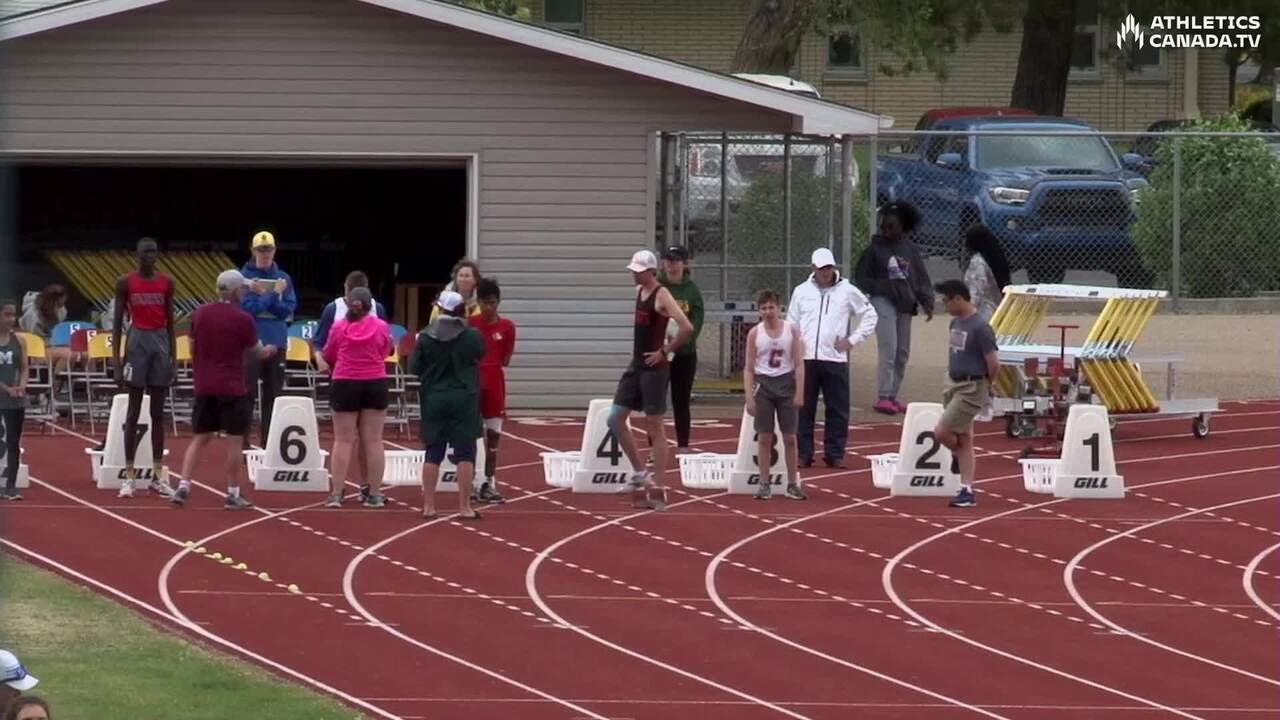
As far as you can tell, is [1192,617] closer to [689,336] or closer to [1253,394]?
[689,336]

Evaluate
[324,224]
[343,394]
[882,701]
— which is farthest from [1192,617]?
[324,224]

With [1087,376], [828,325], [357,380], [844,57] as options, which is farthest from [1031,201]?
[844,57]

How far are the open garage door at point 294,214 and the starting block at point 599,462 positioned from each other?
10.8m

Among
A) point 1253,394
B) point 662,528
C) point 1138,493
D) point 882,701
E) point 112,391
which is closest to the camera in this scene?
point 882,701

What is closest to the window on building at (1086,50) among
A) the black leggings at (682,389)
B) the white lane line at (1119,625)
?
the black leggings at (682,389)

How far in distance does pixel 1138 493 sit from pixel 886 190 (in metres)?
12.1

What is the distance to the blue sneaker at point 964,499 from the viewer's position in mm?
18547

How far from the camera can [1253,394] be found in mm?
26047

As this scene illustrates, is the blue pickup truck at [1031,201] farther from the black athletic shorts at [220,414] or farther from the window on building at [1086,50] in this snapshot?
the window on building at [1086,50]

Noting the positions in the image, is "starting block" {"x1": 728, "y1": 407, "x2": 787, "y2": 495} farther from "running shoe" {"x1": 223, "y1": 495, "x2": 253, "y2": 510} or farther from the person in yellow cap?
"running shoe" {"x1": 223, "y1": 495, "x2": 253, "y2": 510}

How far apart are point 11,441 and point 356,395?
2624 millimetres

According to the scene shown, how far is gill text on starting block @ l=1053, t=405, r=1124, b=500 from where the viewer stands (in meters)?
19.3

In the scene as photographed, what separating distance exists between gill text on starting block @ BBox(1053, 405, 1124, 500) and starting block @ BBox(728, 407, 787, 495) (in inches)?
91.0

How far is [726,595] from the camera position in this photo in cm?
1529
